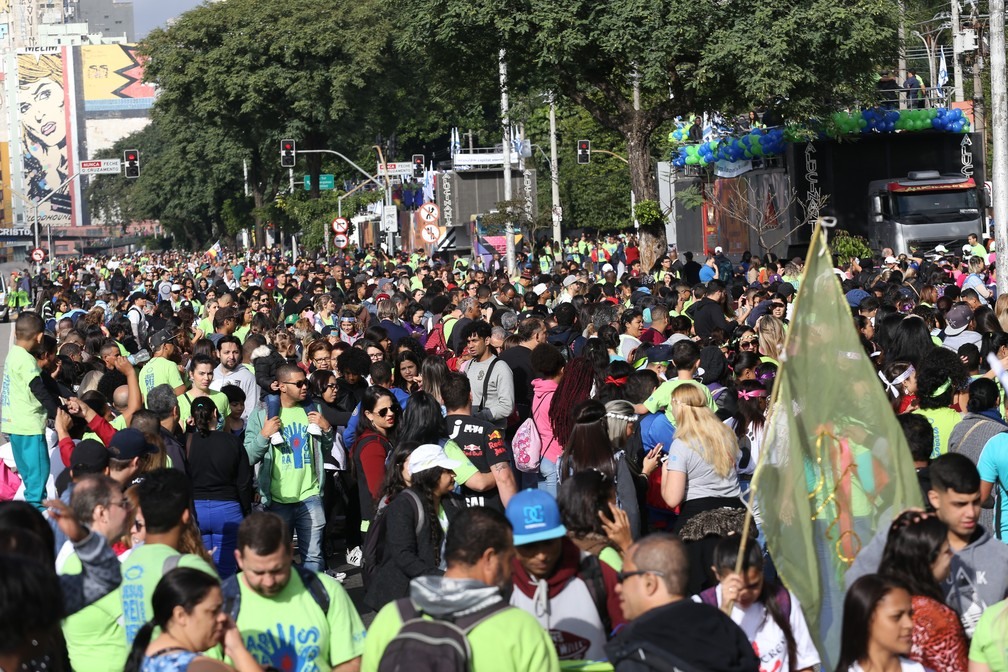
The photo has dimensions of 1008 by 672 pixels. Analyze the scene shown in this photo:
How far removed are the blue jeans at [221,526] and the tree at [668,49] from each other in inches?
812

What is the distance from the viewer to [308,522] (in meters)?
9.59

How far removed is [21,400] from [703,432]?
17.3 ft

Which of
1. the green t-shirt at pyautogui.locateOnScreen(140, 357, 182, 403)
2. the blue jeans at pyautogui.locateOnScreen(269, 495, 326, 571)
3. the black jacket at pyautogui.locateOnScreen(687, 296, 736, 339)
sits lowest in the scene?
the blue jeans at pyautogui.locateOnScreen(269, 495, 326, 571)

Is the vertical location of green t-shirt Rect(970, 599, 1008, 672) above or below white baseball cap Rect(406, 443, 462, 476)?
below

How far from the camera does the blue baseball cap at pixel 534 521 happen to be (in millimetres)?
5293

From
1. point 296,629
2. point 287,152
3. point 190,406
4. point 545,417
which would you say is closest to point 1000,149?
point 545,417

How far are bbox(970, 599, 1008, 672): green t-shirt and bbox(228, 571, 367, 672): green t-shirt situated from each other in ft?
6.55

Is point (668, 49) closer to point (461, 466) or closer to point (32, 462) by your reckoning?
point (32, 462)

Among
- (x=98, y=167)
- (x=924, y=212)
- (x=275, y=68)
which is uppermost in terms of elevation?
(x=275, y=68)

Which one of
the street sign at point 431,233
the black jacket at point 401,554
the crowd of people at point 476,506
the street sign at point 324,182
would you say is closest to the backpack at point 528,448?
the crowd of people at point 476,506

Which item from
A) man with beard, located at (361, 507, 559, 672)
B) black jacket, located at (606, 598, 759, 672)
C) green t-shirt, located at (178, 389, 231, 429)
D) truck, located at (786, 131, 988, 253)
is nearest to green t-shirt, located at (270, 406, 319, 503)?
green t-shirt, located at (178, 389, 231, 429)

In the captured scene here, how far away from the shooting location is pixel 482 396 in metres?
11.6

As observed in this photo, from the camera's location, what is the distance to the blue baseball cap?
529 cm

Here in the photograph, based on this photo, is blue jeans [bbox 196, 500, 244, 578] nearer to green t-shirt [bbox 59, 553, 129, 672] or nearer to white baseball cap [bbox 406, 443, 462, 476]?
white baseball cap [bbox 406, 443, 462, 476]
